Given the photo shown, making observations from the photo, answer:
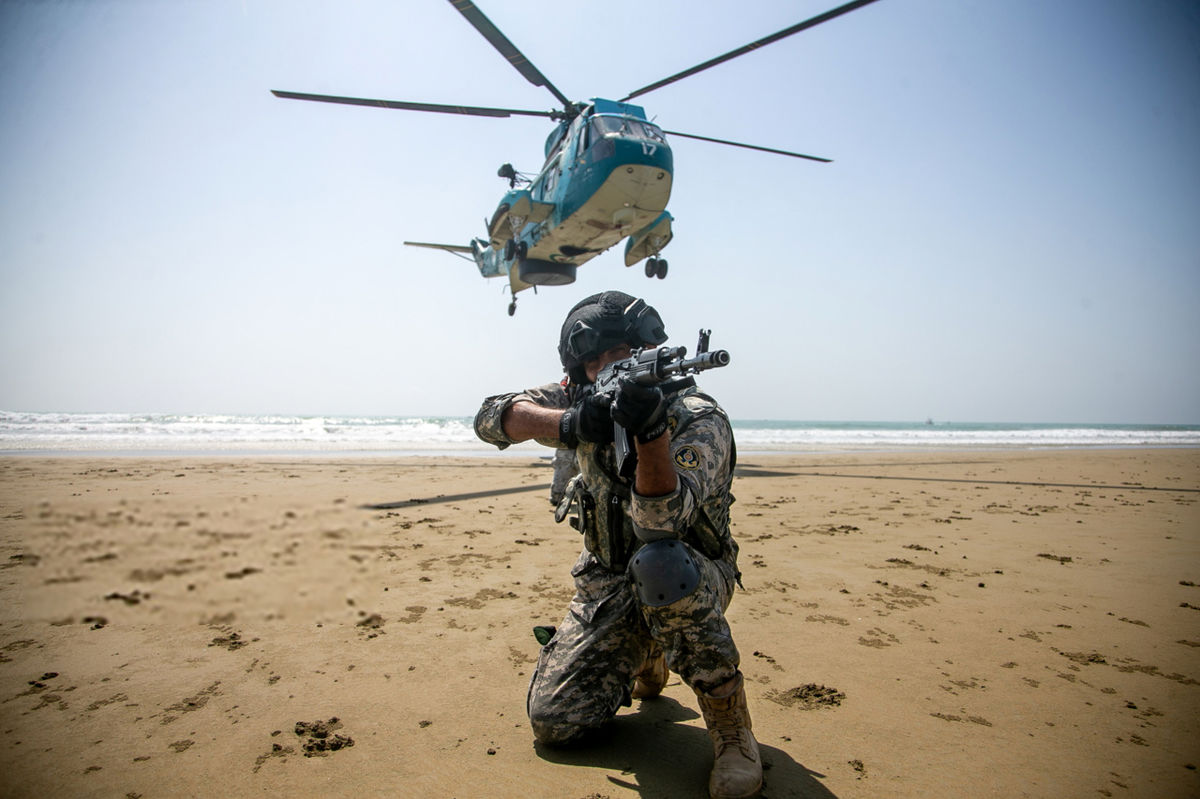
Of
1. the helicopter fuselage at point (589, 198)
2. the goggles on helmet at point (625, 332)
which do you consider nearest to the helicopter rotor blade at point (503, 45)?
the helicopter fuselage at point (589, 198)

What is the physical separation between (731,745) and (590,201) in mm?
10442

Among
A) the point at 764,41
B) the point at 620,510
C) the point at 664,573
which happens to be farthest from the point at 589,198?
the point at 664,573

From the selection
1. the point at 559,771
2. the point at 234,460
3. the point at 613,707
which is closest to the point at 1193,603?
the point at 613,707

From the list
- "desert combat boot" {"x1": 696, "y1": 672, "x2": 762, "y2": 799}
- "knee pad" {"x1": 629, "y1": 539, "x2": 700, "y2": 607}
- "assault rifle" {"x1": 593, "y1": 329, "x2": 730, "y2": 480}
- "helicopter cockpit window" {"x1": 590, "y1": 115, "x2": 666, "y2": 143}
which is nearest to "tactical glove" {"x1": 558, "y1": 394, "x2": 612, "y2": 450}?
"assault rifle" {"x1": 593, "y1": 329, "x2": 730, "y2": 480}

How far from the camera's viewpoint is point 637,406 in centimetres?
217

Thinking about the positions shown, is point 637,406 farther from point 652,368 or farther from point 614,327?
point 614,327

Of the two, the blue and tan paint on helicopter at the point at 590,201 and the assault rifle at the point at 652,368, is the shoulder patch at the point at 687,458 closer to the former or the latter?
the assault rifle at the point at 652,368

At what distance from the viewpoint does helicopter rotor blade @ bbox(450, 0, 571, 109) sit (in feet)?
29.6

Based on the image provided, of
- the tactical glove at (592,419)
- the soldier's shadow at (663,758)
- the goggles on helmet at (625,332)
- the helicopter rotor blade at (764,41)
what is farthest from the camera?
the helicopter rotor blade at (764,41)

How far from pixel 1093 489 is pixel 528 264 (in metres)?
12.2

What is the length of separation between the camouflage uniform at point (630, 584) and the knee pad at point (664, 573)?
2.6 inches

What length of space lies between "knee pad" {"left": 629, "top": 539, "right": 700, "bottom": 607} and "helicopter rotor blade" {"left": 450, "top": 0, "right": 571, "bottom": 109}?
951 cm

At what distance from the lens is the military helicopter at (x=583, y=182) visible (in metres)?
10.5

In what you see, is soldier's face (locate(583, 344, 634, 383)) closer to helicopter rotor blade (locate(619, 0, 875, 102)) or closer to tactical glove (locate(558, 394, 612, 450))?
tactical glove (locate(558, 394, 612, 450))
